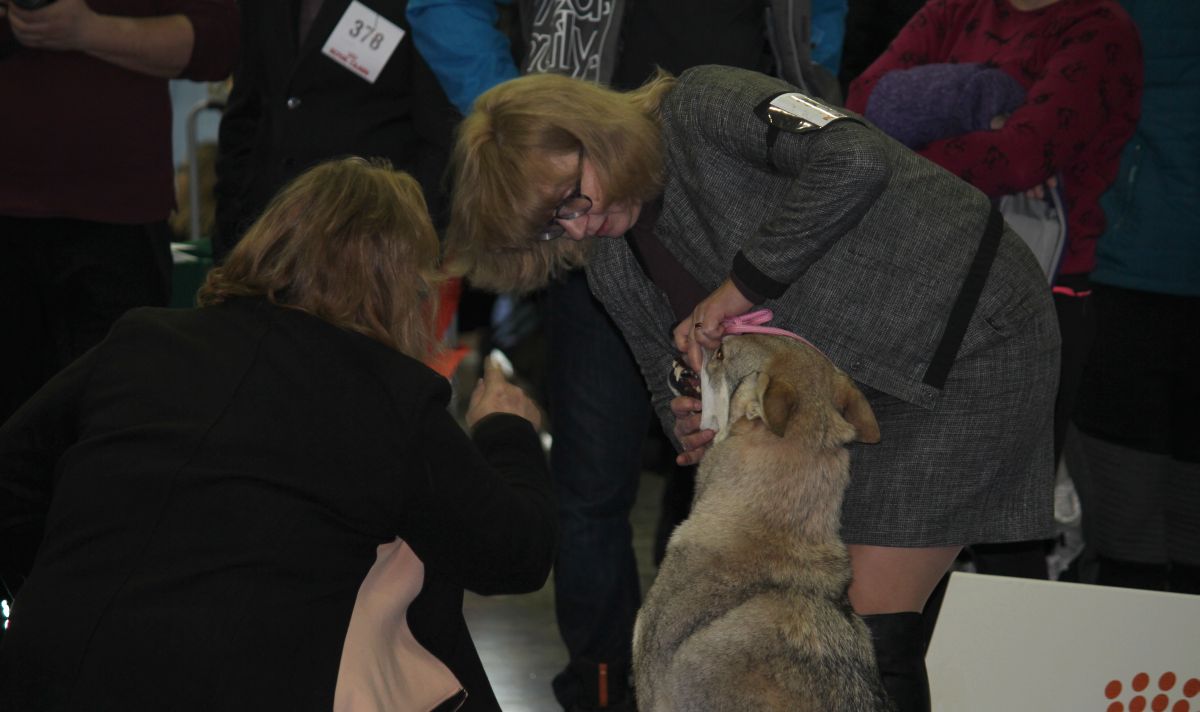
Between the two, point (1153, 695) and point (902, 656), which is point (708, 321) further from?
point (1153, 695)

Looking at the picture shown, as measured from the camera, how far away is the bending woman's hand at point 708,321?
256cm

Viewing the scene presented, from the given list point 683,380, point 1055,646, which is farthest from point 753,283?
point 1055,646

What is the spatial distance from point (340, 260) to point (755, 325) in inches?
34.4

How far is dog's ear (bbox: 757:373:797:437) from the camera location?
2.34 metres

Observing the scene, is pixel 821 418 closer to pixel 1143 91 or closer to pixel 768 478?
pixel 768 478

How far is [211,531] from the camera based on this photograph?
198 cm

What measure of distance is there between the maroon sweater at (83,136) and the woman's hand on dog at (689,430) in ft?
5.53

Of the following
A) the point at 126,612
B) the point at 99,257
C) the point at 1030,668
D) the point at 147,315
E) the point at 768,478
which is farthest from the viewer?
the point at 99,257

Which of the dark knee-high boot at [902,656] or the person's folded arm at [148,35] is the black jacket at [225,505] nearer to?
the dark knee-high boot at [902,656]

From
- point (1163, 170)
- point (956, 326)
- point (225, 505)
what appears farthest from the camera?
point (1163, 170)

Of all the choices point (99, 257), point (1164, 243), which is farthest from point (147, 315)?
point (1164, 243)

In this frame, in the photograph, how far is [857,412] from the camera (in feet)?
8.05

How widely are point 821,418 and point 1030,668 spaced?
794 millimetres

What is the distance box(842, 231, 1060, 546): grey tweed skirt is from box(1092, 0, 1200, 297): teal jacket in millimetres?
1381
